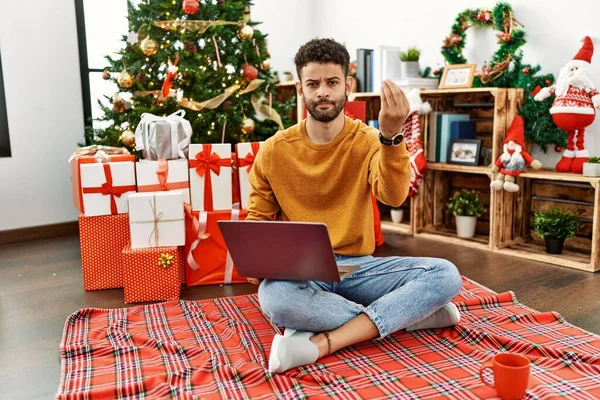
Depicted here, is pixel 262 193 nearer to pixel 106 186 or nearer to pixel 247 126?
pixel 106 186

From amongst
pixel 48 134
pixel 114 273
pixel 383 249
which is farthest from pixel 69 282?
pixel 383 249

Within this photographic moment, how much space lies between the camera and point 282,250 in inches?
61.5

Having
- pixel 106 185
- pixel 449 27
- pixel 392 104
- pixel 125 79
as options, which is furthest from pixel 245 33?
pixel 392 104

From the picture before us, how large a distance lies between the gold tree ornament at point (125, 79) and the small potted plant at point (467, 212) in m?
1.90

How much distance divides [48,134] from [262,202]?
2255 millimetres

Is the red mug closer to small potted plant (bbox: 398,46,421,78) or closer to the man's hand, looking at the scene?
the man's hand

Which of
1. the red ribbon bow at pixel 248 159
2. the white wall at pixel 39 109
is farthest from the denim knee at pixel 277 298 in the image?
→ the white wall at pixel 39 109

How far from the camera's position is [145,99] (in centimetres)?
275

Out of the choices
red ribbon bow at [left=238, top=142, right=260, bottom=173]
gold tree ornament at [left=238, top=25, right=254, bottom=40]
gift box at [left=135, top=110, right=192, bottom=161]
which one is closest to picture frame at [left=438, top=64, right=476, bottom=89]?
gold tree ornament at [left=238, top=25, right=254, bottom=40]

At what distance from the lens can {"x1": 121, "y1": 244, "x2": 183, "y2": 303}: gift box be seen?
7.47 feet

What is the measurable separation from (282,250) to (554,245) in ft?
6.14

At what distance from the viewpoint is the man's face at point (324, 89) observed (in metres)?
1.75

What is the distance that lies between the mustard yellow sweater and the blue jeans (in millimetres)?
104

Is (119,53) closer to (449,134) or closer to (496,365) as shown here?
(449,134)
